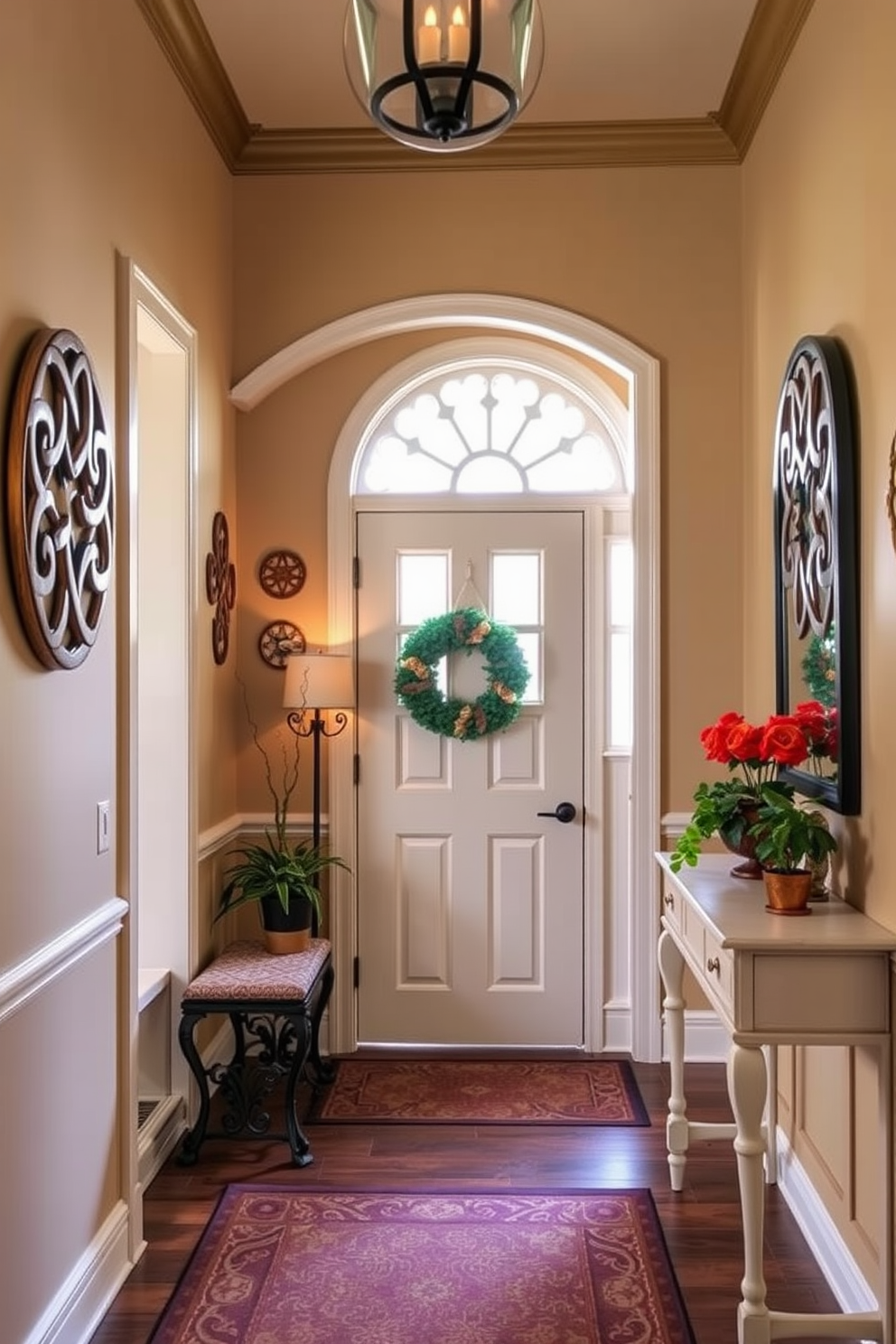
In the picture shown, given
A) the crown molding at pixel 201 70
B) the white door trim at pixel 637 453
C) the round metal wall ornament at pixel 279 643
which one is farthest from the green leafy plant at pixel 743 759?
the crown molding at pixel 201 70

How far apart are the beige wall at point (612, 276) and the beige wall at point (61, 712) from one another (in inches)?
36.3

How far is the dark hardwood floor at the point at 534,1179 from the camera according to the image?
248cm

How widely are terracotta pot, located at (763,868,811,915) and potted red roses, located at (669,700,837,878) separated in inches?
2.7

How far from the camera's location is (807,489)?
9.20 ft

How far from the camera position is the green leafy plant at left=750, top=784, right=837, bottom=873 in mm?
2365

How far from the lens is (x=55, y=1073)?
2.23 metres

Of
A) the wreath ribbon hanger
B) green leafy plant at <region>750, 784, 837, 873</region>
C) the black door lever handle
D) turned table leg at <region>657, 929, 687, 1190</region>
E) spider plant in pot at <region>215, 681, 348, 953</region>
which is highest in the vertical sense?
the wreath ribbon hanger

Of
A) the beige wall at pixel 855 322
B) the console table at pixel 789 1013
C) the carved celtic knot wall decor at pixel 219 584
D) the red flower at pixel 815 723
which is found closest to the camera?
the console table at pixel 789 1013

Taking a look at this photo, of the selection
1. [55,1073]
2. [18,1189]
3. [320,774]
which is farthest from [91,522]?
[320,774]

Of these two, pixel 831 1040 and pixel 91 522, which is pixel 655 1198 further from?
pixel 91 522

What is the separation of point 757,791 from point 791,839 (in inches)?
12.0

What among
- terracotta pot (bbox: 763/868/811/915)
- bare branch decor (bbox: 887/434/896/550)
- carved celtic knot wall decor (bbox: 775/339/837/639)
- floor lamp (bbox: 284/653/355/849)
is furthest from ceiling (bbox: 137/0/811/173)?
terracotta pot (bbox: 763/868/811/915)

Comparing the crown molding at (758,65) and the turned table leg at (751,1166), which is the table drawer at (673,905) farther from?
the crown molding at (758,65)

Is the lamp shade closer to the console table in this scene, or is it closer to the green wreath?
the green wreath
